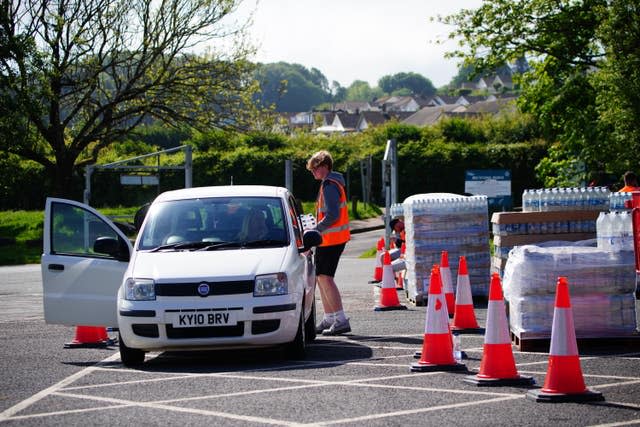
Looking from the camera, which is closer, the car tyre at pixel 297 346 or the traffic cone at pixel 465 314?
the car tyre at pixel 297 346

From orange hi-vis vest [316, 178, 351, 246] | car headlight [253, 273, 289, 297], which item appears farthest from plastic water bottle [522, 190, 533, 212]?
car headlight [253, 273, 289, 297]

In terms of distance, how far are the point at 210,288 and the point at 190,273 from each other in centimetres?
25

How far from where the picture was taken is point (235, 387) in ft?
29.8

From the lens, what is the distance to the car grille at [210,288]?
33.9 feet

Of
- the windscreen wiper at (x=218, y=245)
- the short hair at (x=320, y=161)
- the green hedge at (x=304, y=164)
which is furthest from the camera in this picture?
the green hedge at (x=304, y=164)

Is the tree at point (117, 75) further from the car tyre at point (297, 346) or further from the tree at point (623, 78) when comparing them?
the car tyre at point (297, 346)

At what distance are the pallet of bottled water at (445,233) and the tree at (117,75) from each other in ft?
73.8

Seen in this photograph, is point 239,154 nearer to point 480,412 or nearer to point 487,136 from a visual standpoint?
point 487,136

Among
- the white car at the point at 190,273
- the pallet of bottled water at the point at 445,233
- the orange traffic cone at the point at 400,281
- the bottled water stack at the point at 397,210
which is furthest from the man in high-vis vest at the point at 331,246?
the bottled water stack at the point at 397,210

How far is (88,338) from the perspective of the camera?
12469 millimetres

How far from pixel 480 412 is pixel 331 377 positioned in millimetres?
2035

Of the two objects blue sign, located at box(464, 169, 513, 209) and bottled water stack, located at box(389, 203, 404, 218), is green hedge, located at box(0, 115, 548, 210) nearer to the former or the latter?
blue sign, located at box(464, 169, 513, 209)

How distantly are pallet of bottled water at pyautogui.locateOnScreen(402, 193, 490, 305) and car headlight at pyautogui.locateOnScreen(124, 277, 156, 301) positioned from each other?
256 inches

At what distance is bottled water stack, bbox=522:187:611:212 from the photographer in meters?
15.9
